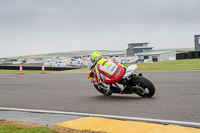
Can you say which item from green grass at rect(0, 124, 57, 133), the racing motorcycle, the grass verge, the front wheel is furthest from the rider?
green grass at rect(0, 124, 57, 133)

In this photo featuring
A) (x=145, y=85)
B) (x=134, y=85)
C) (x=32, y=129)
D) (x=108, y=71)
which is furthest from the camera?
(x=108, y=71)

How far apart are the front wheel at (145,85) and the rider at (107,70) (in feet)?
1.67

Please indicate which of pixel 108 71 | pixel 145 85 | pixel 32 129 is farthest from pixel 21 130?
pixel 108 71

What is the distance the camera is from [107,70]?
8875mm

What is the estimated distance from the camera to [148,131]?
4.84 metres

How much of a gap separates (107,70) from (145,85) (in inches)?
54.3

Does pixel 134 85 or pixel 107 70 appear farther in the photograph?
pixel 107 70

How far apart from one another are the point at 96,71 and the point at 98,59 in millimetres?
392

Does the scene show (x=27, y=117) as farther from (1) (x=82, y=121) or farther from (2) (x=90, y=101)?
(2) (x=90, y=101)

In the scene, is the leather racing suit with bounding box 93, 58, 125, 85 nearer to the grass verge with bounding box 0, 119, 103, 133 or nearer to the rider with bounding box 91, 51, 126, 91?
the rider with bounding box 91, 51, 126, 91

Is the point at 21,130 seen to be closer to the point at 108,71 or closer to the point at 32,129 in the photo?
the point at 32,129

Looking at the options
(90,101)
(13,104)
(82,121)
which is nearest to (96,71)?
(90,101)

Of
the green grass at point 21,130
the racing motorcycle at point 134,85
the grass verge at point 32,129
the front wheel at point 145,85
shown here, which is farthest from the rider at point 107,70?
the green grass at point 21,130

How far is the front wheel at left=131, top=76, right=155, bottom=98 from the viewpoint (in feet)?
26.5
